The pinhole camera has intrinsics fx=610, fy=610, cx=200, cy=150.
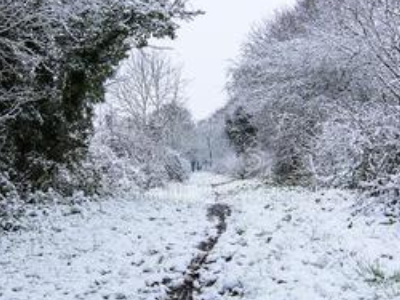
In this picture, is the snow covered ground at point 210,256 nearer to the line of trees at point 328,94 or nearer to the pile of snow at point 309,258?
the pile of snow at point 309,258

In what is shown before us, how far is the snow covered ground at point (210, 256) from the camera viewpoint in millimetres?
7633

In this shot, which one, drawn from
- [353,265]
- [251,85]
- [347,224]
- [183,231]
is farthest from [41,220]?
[251,85]

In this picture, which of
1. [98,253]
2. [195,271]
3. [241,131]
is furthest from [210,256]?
[241,131]

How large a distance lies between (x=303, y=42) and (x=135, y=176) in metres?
8.22

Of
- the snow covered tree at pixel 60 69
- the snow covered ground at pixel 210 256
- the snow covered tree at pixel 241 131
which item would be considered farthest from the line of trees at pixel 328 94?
the snow covered tree at pixel 241 131

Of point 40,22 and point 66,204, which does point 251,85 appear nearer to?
point 66,204

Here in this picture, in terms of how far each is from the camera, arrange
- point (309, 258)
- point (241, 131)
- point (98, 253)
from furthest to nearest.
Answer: point (241, 131), point (98, 253), point (309, 258)

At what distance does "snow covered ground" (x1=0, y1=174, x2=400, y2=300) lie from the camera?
301 inches

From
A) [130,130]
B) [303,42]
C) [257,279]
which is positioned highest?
[303,42]

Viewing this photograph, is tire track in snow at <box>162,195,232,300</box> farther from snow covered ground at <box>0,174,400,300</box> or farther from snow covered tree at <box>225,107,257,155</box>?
snow covered tree at <box>225,107,257,155</box>

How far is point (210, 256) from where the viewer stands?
9.81 m

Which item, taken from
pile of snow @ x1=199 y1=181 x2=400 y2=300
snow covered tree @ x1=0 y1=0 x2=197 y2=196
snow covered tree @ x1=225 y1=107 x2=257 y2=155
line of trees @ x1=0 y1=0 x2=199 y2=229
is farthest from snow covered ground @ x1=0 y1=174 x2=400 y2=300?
snow covered tree @ x1=225 y1=107 x2=257 y2=155

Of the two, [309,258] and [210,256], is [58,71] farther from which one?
[309,258]

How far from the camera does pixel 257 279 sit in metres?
8.02
